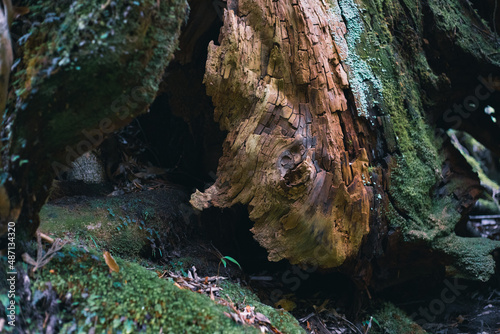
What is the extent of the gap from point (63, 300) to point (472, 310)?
4267mm

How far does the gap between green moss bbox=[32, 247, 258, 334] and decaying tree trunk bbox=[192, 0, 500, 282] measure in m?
0.99

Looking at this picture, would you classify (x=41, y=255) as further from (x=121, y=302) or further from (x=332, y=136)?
(x=332, y=136)

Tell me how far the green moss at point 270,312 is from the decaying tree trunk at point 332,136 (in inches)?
16.4

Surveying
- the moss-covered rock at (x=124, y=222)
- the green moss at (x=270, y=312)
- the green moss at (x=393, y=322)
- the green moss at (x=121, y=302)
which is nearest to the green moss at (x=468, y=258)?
the green moss at (x=393, y=322)

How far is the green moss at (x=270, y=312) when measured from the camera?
2487 millimetres

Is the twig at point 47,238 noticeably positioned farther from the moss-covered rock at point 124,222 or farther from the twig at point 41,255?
the moss-covered rock at point 124,222

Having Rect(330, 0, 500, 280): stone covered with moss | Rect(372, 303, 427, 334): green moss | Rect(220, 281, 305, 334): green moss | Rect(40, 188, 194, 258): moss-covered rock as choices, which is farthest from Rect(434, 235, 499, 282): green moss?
Rect(40, 188, 194, 258): moss-covered rock

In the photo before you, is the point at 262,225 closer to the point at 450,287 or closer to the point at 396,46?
the point at 396,46

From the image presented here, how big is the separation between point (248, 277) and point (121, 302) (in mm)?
1954

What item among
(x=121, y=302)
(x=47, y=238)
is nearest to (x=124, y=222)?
(x=47, y=238)

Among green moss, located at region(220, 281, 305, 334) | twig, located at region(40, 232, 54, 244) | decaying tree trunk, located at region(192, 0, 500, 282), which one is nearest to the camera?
twig, located at region(40, 232, 54, 244)

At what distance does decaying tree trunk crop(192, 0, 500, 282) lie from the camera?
295 cm

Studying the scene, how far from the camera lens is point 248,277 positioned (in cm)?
373

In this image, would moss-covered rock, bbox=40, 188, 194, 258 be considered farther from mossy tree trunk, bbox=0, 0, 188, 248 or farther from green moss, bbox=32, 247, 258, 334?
mossy tree trunk, bbox=0, 0, 188, 248
